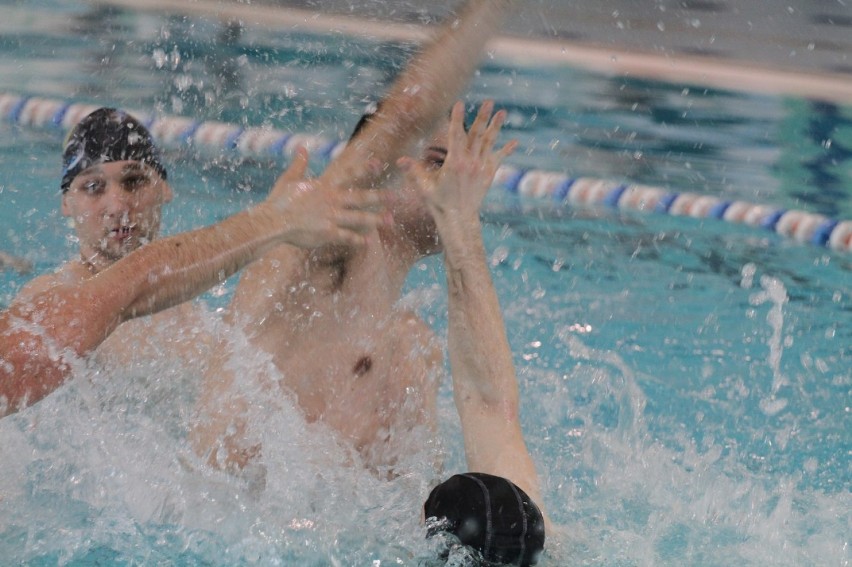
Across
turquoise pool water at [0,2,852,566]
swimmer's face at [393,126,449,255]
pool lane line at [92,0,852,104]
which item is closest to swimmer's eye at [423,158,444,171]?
swimmer's face at [393,126,449,255]

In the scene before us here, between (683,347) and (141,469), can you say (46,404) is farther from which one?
(683,347)

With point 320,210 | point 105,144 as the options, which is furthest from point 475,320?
point 105,144

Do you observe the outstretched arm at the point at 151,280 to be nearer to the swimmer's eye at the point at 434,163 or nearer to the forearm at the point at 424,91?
the forearm at the point at 424,91

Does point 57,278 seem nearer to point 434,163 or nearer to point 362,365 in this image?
point 362,365

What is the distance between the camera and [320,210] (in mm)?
1941

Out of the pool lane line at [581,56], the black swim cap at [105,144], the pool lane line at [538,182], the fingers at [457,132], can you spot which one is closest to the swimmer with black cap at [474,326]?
the fingers at [457,132]

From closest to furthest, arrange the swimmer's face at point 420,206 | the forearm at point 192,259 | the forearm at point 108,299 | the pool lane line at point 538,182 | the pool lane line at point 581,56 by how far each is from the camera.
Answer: the forearm at point 108,299 < the forearm at point 192,259 < the swimmer's face at point 420,206 < the pool lane line at point 538,182 < the pool lane line at point 581,56

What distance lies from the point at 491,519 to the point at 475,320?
66cm

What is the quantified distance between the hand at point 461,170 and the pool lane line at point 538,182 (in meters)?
2.48

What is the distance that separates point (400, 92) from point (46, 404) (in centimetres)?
111

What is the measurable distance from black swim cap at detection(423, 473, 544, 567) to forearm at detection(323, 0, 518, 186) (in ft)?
2.09

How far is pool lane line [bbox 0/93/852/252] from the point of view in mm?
4992

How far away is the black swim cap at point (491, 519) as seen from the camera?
5.91 ft

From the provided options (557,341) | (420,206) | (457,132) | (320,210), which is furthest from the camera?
(557,341)
